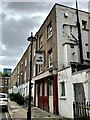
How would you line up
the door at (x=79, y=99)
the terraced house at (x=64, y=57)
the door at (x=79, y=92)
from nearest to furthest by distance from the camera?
the door at (x=79, y=99)
the door at (x=79, y=92)
the terraced house at (x=64, y=57)

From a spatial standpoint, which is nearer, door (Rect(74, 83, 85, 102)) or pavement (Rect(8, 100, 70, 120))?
door (Rect(74, 83, 85, 102))

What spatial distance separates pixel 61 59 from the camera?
15922mm

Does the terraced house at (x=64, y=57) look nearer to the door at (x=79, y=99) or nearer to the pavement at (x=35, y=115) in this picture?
the door at (x=79, y=99)

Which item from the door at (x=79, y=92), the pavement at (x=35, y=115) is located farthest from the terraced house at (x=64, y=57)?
the pavement at (x=35, y=115)

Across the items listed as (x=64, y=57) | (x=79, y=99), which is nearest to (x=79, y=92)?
(x=79, y=99)

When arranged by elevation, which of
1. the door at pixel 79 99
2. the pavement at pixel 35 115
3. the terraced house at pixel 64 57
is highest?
the terraced house at pixel 64 57

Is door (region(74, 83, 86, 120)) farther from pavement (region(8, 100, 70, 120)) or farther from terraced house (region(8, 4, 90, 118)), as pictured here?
pavement (region(8, 100, 70, 120))

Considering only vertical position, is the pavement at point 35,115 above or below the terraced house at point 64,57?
below

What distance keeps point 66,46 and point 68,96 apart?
169 inches

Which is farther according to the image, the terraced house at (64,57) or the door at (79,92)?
the terraced house at (64,57)

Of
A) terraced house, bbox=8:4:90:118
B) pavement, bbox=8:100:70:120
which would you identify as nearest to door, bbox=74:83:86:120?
terraced house, bbox=8:4:90:118

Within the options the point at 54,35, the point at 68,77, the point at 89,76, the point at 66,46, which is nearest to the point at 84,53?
the point at 66,46

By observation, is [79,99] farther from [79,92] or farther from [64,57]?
[64,57]

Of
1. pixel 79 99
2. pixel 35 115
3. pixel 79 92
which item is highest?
pixel 79 92
